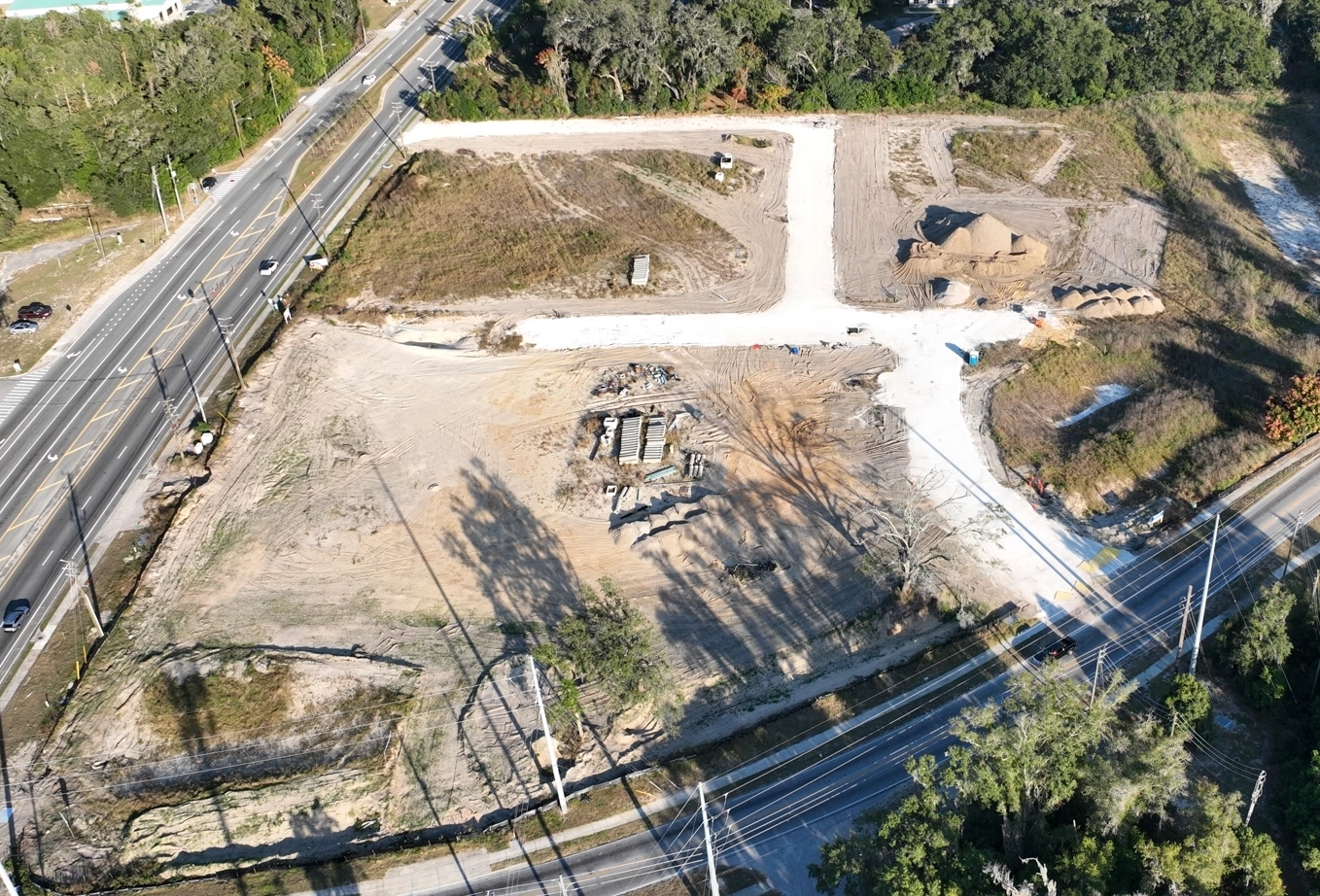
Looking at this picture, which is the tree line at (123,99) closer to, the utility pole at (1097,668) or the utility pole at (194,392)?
the utility pole at (194,392)

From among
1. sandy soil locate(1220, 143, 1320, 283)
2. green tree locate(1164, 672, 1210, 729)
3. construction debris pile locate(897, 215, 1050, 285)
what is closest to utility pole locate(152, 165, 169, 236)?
construction debris pile locate(897, 215, 1050, 285)

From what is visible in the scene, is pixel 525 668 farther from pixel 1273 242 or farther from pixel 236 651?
pixel 1273 242

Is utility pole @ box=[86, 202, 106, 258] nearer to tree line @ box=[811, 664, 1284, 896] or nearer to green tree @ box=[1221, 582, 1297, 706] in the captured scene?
tree line @ box=[811, 664, 1284, 896]

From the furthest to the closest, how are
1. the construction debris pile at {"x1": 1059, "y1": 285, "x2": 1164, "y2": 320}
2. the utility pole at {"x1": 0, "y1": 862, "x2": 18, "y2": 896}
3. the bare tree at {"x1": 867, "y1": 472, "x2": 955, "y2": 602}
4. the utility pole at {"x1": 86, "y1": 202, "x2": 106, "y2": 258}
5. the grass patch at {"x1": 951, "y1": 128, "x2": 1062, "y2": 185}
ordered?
the grass patch at {"x1": 951, "y1": 128, "x2": 1062, "y2": 185}, the utility pole at {"x1": 86, "y1": 202, "x2": 106, "y2": 258}, the construction debris pile at {"x1": 1059, "y1": 285, "x2": 1164, "y2": 320}, the bare tree at {"x1": 867, "y1": 472, "x2": 955, "y2": 602}, the utility pole at {"x1": 0, "y1": 862, "x2": 18, "y2": 896}

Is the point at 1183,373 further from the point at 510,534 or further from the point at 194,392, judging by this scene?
the point at 194,392

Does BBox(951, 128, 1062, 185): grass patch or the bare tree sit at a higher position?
BBox(951, 128, 1062, 185): grass patch

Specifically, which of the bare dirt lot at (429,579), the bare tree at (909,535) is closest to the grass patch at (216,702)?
the bare dirt lot at (429,579)

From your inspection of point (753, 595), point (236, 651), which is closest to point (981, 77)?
point (753, 595)
